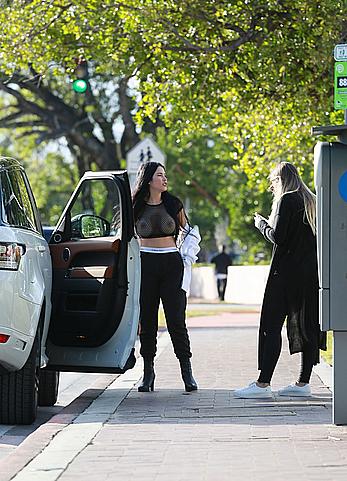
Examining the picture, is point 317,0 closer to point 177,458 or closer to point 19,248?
point 19,248

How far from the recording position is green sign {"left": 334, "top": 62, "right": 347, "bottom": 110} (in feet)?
31.2

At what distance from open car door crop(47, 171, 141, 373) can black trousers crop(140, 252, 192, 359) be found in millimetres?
412

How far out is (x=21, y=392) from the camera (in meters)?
8.88

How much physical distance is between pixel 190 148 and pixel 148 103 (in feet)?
103

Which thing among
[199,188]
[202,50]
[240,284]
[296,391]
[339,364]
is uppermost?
[202,50]

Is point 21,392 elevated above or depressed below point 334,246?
below

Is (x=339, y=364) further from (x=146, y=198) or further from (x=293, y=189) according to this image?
(x=146, y=198)

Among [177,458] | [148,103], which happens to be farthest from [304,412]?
[148,103]

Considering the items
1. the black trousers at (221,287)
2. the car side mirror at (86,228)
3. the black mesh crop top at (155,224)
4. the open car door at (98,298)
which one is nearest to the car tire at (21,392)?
the open car door at (98,298)

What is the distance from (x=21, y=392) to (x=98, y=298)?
1231 millimetres

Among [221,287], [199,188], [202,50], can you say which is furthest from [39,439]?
[199,188]

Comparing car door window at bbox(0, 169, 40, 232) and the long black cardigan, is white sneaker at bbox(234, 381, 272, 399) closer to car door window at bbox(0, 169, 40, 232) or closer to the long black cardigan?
the long black cardigan

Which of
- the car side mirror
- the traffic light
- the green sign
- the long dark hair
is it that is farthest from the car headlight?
the traffic light

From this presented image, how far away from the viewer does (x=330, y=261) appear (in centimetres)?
795
